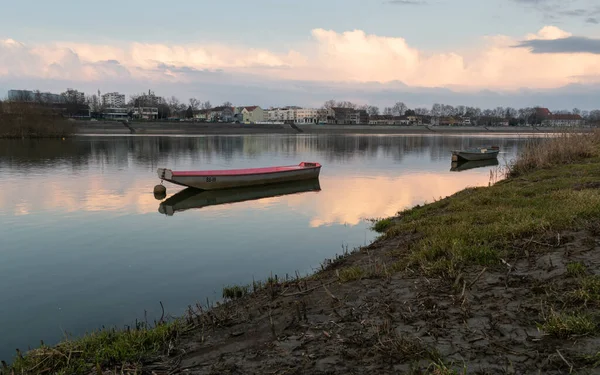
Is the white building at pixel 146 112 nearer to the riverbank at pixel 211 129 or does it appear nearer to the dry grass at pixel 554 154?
the riverbank at pixel 211 129

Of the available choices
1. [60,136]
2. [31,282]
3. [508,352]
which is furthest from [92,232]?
[60,136]

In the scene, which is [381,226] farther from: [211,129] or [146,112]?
[146,112]

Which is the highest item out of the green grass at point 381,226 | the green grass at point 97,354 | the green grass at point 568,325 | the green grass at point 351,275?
the green grass at point 568,325

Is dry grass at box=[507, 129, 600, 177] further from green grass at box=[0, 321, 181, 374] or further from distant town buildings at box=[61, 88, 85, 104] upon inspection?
distant town buildings at box=[61, 88, 85, 104]

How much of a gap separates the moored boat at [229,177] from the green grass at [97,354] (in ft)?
59.7

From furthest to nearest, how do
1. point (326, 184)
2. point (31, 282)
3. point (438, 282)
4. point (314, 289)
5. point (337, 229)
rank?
point (326, 184) → point (337, 229) → point (31, 282) → point (314, 289) → point (438, 282)

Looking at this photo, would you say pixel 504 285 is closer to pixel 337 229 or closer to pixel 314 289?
pixel 314 289

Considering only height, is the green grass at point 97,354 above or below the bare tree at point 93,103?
below

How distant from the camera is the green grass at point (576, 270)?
20.2ft

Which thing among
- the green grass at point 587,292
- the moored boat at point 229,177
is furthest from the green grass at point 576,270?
the moored boat at point 229,177

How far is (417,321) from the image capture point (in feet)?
18.1

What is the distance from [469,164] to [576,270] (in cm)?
3715

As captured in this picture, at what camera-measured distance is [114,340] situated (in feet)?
20.3

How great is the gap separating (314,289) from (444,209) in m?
8.43
